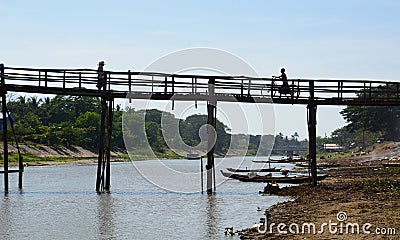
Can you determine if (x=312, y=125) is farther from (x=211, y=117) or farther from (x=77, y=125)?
(x=77, y=125)

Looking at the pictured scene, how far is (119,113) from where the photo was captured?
144250 millimetres

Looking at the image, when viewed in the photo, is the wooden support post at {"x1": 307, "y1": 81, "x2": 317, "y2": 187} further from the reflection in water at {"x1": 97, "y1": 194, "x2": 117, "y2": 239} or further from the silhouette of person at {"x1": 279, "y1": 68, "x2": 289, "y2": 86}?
the reflection in water at {"x1": 97, "y1": 194, "x2": 117, "y2": 239}

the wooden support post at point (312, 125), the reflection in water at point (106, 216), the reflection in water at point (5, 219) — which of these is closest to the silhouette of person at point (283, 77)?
the wooden support post at point (312, 125)

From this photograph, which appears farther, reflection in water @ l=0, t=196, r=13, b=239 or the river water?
reflection in water @ l=0, t=196, r=13, b=239

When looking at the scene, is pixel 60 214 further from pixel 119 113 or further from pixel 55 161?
pixel 119 113

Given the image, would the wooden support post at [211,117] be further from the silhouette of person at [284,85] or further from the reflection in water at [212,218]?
the silhouette of person at [284,85]

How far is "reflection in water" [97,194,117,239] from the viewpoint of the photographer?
23.4 metres

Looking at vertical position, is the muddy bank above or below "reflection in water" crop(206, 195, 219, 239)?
above

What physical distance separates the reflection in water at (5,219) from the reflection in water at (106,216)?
11.7 feet

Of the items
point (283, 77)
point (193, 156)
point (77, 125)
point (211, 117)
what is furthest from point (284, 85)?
point (193, 156)

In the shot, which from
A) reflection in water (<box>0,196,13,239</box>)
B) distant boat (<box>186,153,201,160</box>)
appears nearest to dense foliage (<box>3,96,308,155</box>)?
distant boat (<box>186,153,201,160</box>)

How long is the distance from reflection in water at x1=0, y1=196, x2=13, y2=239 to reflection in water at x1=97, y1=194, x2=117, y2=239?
356cm

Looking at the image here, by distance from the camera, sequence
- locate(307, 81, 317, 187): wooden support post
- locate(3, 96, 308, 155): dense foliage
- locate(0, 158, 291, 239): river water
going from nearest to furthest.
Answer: locate(0, 158, 291, 239): river water
locate(307, 81, 317, 187): wooden support post
locate(3, 96, 308, 155): dense foliage

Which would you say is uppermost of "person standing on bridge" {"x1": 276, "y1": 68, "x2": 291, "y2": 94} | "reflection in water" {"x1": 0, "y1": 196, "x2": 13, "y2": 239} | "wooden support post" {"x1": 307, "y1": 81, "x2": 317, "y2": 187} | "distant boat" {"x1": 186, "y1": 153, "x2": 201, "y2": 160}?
"person standing on bridge" {"x1": 276, "y1": 68, "x2": 291, "y2": 94}
